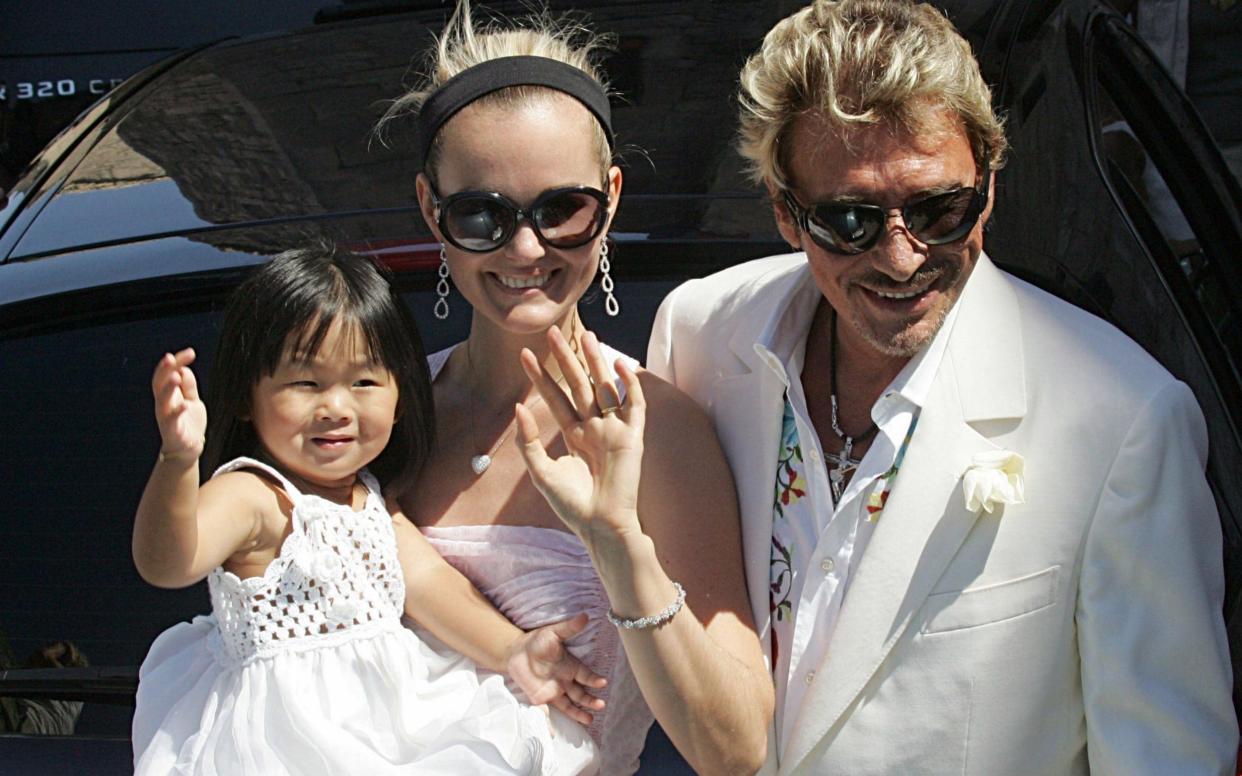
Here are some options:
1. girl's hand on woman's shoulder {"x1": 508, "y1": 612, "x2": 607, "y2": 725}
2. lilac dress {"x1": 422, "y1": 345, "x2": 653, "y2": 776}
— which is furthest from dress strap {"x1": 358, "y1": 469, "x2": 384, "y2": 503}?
girl's hand on woman's shoulder {"x1": 508, "y1": 612, "x2": 607, "y2": 725}

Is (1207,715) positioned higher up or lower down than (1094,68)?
lower down

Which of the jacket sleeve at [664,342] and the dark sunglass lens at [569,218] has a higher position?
the dark sunglass lens at [569,218]

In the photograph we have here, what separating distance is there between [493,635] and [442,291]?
57cm

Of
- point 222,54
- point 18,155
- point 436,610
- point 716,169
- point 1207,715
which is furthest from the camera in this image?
point 18,155

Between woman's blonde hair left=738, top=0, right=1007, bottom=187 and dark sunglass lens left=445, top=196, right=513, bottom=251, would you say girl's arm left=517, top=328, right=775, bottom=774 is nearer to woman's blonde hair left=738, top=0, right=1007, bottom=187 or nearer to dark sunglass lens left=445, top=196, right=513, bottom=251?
dark sunglass lens left=445, top=196, right=513, bottom=251

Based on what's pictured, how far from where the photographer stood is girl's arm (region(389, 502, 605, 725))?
2.02 meters

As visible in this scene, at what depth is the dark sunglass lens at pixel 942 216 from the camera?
1835 millimetres

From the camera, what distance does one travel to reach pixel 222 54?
337 cm

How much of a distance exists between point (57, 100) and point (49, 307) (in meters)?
3.45

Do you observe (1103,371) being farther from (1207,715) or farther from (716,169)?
(716,169)

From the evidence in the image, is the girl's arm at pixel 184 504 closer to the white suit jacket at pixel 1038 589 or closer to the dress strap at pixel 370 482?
the dress strap at pixel 370 482

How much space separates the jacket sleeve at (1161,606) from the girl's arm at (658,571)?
0.45 metres

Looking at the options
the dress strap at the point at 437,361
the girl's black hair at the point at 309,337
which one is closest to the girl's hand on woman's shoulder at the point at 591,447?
the girl's black hair at the point at 309,337

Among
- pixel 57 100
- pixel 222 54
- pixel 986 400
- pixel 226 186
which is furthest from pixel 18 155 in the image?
pixel 986 400
